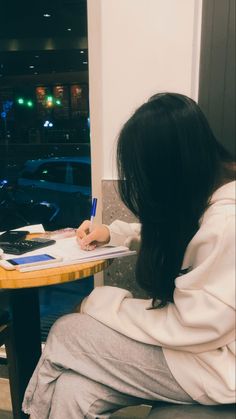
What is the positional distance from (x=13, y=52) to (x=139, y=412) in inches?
99.0

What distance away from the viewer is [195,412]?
3.65 ft

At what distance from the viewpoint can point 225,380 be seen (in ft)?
3.38

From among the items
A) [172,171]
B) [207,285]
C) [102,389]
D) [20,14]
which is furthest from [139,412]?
[20,14]

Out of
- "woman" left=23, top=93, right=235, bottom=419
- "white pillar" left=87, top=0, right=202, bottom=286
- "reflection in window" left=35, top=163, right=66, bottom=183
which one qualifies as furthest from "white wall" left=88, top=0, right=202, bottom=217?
"reflection in window" left=35, top=163, right=66, bottom=183

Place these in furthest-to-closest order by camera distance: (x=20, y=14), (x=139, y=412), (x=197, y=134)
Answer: (x=20, y=14)
(x=139, y=412)
(x=197, y=134)

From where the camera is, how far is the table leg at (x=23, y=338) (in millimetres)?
1674

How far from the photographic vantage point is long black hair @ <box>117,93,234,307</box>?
1104 mm

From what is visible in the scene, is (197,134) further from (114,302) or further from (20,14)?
(20,14)

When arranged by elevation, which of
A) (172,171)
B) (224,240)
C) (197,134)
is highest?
(197,134)

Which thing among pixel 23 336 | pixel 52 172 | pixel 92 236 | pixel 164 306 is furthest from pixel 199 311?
pixel 52 172

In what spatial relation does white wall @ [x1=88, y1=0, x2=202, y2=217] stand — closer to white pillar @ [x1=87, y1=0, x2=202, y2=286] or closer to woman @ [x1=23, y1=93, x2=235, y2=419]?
white pillar @ [x1=87, y1=0, x2=202, y2=286]

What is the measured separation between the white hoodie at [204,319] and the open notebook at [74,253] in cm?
30

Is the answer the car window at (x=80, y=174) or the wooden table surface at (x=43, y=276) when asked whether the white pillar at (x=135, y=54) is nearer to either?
the wooden table surface at (x=43, y=276)

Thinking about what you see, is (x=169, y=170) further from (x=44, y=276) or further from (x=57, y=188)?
(x=57, y=188)
